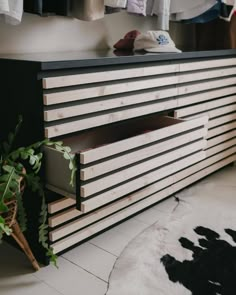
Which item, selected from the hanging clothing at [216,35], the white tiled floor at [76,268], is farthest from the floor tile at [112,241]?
the hanging clothing at [216,35]

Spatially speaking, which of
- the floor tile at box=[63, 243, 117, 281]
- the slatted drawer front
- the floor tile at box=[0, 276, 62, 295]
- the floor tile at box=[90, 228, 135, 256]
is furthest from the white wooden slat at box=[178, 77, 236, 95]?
the floor tile at box=[0, 276, 62, 295]

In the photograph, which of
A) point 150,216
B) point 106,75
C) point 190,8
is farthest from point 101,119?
point 190,8

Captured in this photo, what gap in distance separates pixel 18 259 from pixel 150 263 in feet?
1.73

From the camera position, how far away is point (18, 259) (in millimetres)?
1510

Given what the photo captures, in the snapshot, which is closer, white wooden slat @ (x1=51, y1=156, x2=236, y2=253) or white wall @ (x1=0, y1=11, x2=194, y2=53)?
white wooden slat @ (x1=51, y1=156, x2=236, y2=253)

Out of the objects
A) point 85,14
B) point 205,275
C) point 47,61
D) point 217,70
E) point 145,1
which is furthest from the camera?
point 217,70

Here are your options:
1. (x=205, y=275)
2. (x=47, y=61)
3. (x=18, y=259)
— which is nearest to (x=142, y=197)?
(x=205, y=275)

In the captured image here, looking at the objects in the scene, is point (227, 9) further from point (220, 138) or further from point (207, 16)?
point (220, 138)

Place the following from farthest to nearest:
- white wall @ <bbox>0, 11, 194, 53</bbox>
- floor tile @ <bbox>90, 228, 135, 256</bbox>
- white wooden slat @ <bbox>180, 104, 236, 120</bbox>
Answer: white wooden slat @ <bbox>180, 104, 236, 120</bbox> < white wall @ <bbox>0, 11, 194, 53</bbox> < floor tile @ <bbox>90, 228, 135, 256</bbox>

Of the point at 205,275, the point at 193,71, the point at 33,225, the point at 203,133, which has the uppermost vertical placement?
the point at 193,71

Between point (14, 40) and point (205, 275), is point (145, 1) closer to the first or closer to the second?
point (14, 40)

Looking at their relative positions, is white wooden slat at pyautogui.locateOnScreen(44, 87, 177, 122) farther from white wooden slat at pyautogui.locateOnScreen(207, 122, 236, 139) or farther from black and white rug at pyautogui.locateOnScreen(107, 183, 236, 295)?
black and white rug at pyautogui.locateOnScreen(107, 183, 236, 295)

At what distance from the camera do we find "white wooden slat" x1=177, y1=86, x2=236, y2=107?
1949mm

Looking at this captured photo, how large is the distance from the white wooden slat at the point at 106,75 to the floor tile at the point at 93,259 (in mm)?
692
